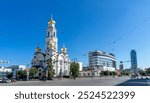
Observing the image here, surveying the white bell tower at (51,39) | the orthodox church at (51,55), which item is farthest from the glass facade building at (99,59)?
the white bell tower at (51,39)

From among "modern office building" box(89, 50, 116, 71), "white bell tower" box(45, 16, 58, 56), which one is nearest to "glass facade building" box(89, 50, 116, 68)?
"modern office building" box(89, 50, 116, 71)

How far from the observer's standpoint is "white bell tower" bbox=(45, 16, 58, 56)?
6456cm

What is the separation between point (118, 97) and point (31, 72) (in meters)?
50.9

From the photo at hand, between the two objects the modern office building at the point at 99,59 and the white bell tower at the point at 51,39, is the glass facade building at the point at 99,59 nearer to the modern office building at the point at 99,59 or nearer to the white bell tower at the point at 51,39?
the modern office building at the point at 99,59

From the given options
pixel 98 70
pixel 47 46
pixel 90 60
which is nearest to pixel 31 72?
pixel 47 46

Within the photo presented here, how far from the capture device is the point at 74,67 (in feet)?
193

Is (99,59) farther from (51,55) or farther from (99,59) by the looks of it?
(51,55)

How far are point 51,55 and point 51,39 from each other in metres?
5.14

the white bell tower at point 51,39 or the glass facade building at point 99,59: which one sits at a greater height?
the white bell tower at point 51,39

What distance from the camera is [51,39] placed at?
214 ft

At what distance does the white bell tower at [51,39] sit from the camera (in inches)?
2542

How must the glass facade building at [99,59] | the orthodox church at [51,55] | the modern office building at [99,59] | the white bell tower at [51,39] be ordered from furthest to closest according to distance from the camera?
1. the glass facade building at [99,59]
2. the modern office building at [99,59]
3. the white bell tower at [51,39]
4. the orthodox church at [51,55]

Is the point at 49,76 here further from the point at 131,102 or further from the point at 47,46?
the point at 131,102

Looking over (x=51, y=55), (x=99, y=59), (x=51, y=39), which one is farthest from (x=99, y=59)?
(x=51, y=55)
